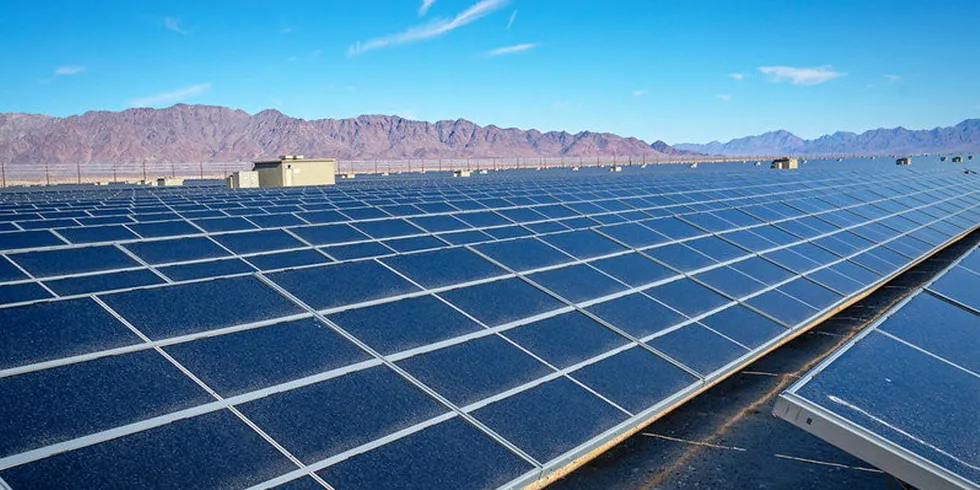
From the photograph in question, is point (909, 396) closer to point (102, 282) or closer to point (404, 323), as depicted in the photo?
point (404, 323)

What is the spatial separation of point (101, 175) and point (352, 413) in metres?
118

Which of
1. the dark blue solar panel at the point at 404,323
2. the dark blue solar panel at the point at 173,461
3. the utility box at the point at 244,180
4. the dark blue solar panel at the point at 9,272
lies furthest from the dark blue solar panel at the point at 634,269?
the utility box at the point at 244,180

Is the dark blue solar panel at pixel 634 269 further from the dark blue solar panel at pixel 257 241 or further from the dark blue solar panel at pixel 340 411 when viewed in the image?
the dark blue solar panel at pixel 340 411

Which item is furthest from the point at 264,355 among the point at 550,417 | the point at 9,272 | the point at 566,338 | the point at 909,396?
the point at 909,396

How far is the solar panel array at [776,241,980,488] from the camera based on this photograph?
5.27m

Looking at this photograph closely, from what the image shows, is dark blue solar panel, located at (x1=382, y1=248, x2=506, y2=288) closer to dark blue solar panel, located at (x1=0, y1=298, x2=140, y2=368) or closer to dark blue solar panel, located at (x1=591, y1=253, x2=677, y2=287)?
dark blue solar panel, located at (x1=591, y1=253, x2=677, y2=287)

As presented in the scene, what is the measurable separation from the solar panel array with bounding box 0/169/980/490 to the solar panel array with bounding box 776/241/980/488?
9.25 feet

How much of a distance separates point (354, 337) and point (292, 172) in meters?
34.4

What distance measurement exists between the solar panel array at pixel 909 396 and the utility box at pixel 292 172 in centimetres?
3644

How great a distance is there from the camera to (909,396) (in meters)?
6.52

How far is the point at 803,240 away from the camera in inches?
871

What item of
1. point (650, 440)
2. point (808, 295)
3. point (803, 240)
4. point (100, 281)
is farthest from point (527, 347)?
point (803, 240)

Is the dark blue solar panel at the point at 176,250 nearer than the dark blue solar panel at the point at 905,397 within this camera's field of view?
No

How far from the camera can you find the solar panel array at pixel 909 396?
17.3ft
